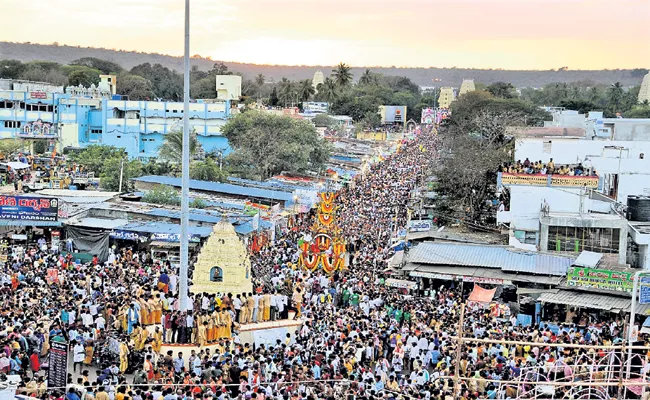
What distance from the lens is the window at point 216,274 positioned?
21.2 meters

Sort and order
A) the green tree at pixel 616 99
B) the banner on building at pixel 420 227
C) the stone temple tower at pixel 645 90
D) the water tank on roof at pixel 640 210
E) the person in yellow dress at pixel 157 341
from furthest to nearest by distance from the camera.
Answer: the stone temple tower at pixel 645 90, the green tree at pixel 616 99, the banner on building at pixel 420 227, the water tank on roof at pixel 640 210, the person in yellow dress at pixel 157 341

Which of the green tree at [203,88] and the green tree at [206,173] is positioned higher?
the green tree at [203,88]

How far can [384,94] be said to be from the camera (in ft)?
412

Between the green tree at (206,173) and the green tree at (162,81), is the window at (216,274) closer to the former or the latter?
the green tree at (206,173)

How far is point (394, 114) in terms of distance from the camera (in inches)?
4675

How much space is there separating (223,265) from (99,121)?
41793mm

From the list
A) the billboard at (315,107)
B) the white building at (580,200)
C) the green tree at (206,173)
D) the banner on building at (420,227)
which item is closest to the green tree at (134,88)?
the billboard at (315,107)

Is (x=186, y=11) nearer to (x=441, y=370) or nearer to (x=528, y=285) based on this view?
(x=441, y=370)

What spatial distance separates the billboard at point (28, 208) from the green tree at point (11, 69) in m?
83.6

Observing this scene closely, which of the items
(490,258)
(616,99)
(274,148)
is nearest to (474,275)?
(490,258)

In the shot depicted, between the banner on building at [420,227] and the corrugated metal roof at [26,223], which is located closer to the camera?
→ the corrugated metal roof at [26,223]

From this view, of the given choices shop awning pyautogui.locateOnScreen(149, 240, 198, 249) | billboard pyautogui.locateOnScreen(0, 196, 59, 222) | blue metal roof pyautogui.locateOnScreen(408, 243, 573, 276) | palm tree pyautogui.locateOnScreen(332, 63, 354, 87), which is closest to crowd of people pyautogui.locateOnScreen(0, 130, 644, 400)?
blue metal roof pyautogui.locateOnScreen(408, 243, 573, 276)

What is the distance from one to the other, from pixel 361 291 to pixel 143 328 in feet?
22.7

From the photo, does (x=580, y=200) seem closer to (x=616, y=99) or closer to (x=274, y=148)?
(x=274, y=148)
